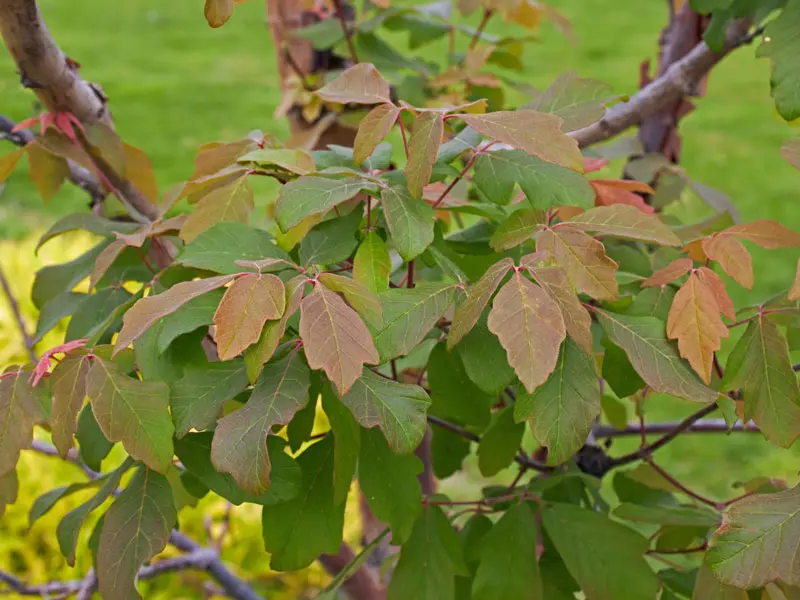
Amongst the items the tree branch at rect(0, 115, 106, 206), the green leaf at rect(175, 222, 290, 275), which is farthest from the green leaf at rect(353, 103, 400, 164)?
the tree branch at rect(0, 115, 106, 206)

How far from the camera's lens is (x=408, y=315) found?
0.68m

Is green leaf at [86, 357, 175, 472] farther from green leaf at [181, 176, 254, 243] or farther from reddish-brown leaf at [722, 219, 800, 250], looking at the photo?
reddish-brown leaf at [722, 219, 800, 250]

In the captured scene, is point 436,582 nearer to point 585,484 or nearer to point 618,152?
point 585,484

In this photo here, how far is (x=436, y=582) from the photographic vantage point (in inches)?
Result: 33.6

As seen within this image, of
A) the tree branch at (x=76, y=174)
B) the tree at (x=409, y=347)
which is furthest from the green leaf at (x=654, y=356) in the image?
the tree branch at (x=76, y=174)

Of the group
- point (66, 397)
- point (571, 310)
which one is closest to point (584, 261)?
point (571, 310)

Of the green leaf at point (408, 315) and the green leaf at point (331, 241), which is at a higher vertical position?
the green leaf at point (331, 241)

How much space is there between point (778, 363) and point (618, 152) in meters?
0.63

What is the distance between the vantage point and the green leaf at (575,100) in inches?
31.0

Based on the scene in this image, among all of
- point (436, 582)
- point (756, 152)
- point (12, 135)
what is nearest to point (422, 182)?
point (436, 582)

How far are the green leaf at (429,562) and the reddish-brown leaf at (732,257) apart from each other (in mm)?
373

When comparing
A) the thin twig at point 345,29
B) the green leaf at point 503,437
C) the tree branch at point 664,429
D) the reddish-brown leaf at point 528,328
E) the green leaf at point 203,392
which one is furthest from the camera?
the thin twig at point 345,29

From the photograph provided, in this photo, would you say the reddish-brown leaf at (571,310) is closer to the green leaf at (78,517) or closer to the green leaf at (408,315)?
the green leaf at (408,315)

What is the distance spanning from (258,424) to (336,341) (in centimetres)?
9
